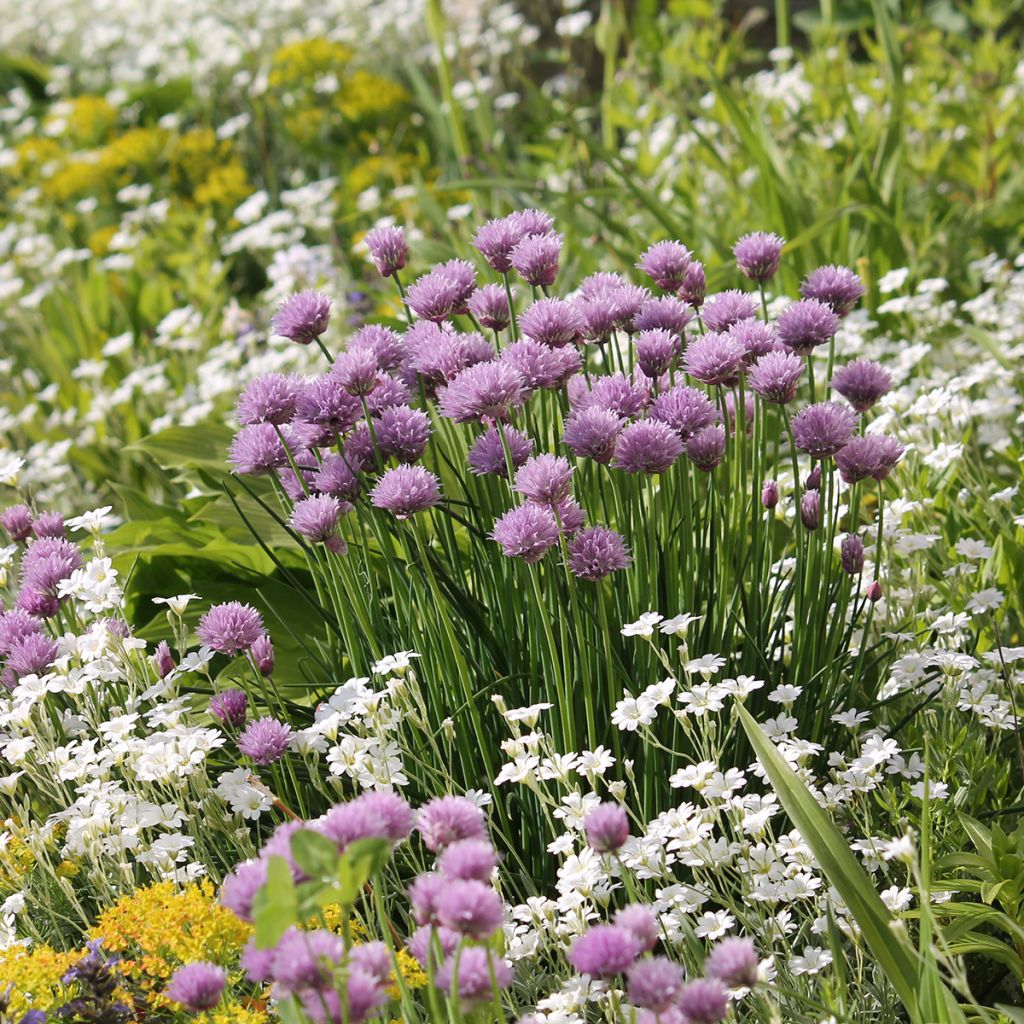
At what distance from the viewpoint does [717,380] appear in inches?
83.5

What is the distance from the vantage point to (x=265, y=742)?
6.66 ft

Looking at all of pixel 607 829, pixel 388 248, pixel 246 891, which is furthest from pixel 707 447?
pixel 246 891

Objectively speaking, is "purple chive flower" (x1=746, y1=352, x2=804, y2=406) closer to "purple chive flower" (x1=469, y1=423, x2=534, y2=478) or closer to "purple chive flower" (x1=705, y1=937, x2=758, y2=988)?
"purple chive flower" (x1=469, y1=423, x2=534, y2=478)

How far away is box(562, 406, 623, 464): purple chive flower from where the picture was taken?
196cm

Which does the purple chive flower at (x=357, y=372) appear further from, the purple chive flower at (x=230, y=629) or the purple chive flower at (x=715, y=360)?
the purple chive flower at (x=715, y=360)

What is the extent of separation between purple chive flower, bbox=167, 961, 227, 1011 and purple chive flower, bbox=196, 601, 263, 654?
2.30 feet

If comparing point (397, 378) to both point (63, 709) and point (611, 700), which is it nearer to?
point (611, 700)

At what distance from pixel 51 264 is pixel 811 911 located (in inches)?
194

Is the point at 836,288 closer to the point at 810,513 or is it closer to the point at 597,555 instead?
the point at 810,513

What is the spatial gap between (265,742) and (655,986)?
0.89 metres

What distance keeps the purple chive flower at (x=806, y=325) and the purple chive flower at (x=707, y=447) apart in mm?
223

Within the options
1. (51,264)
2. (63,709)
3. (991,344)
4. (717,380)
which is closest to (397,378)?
(717,380)

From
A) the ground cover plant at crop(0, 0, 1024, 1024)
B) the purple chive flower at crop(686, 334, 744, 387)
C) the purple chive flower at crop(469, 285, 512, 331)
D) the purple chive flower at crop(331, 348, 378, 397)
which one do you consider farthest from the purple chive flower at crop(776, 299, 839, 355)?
the purple chive flower at crop(331, 348, 378, 397)

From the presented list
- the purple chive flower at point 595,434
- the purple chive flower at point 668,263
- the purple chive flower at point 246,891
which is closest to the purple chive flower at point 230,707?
the purple chive flower at point 595,434
